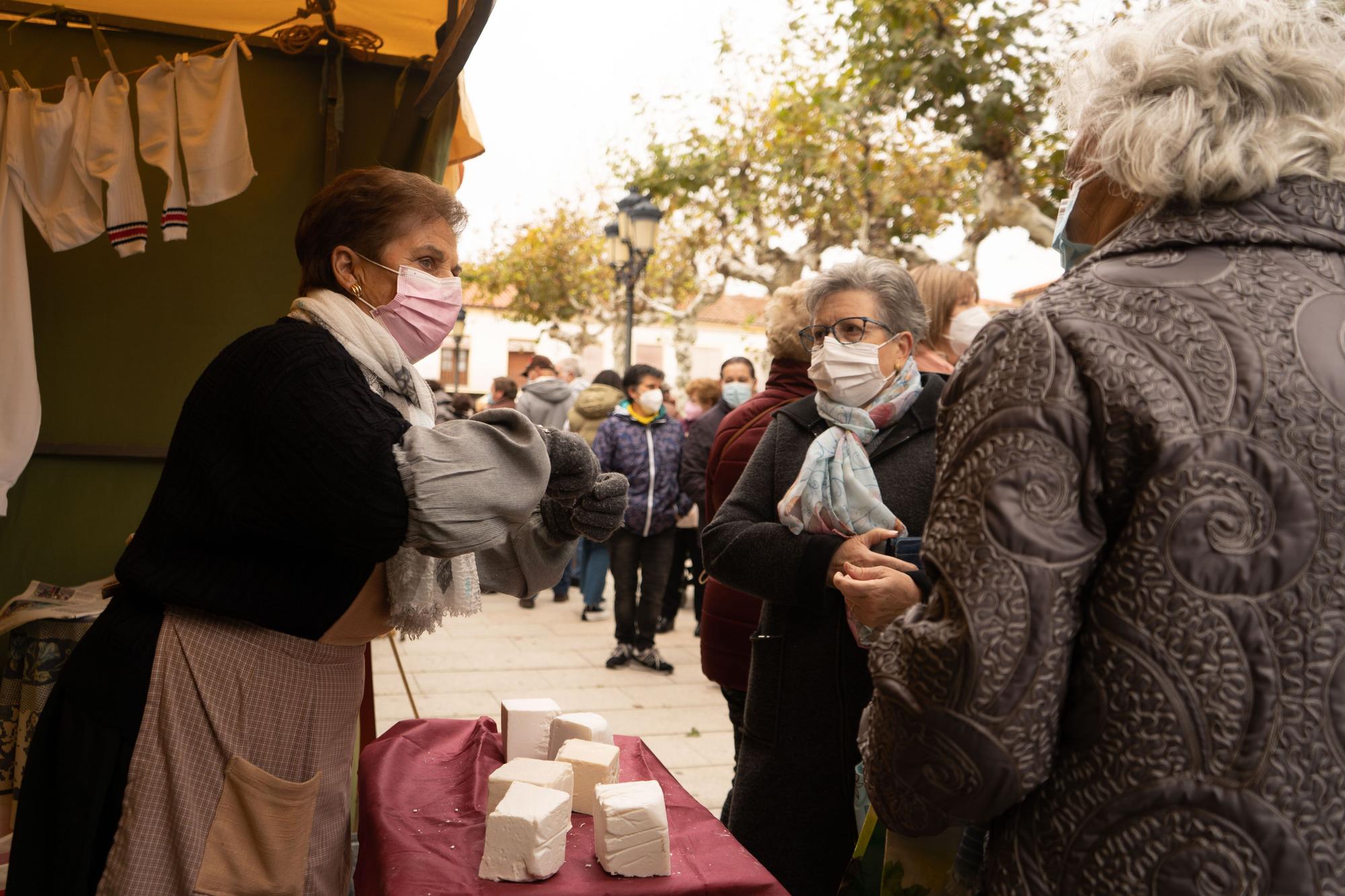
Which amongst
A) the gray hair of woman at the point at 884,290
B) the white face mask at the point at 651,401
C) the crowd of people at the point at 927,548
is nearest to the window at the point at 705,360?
the white face mask at the point at 651,401

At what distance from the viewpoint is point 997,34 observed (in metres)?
8.73

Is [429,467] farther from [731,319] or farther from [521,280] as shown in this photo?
[731,319]

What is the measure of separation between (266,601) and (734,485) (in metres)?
1.68

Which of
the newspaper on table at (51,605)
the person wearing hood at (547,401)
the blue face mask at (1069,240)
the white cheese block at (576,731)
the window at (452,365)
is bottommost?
the window at (452,365)

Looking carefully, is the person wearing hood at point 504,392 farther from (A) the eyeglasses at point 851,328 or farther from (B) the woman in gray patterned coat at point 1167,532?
(B) the woman in gray patterned coat at point 1167,532

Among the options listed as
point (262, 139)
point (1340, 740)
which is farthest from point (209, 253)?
point (1340, 740)

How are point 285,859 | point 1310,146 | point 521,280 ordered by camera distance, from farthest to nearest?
point 521,280, point 285,859, point 1310,146

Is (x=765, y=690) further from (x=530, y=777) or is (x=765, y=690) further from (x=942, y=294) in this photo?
(x=942, y=294)

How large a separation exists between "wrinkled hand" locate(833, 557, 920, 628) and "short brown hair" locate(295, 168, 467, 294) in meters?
1.17

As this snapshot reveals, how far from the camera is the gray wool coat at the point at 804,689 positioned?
2586mm

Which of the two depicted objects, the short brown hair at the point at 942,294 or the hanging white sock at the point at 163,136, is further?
the short brown hair at the point at 942,294

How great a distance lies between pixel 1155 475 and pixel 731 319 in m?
58.0

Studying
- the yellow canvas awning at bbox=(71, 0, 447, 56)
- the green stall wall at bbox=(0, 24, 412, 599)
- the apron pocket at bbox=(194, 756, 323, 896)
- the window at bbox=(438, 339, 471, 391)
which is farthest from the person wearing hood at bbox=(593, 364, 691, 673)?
the window at bbox=(438, 339, 471, 391)

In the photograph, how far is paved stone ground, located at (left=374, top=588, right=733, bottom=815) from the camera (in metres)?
5.82
